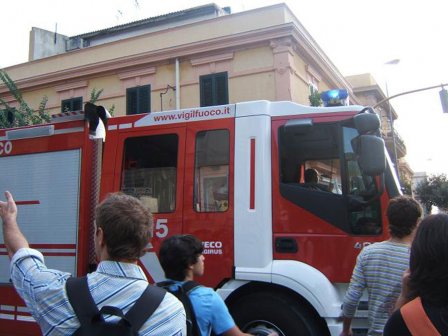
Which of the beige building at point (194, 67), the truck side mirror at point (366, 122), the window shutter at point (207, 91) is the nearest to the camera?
the truck side mirror at point (366, 122)

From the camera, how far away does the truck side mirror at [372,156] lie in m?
3.96

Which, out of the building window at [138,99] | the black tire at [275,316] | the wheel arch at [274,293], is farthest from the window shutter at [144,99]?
the black tire at [275,316]

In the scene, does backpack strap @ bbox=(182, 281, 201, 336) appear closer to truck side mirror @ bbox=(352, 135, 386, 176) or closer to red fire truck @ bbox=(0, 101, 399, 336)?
red fire truck @ bbox=(0, 101, 399, 336)

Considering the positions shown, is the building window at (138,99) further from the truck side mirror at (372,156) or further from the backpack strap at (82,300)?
the backpack strap at (82,300)

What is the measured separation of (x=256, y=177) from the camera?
4.44 meters

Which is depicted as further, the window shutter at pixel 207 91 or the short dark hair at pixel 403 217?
the window shutter at pixel 207 91

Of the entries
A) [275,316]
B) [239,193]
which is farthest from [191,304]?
[239,193]

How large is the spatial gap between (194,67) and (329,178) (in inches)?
559

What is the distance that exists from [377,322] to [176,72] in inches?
623

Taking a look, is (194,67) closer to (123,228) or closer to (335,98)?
(335,98)

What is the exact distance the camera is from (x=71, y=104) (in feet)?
65.1

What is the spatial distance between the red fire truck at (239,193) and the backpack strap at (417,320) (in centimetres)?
240

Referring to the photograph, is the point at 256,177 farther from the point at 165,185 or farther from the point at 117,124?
the point at 117,124

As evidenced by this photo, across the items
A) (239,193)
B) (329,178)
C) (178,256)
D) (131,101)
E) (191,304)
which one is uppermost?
(131,101)
